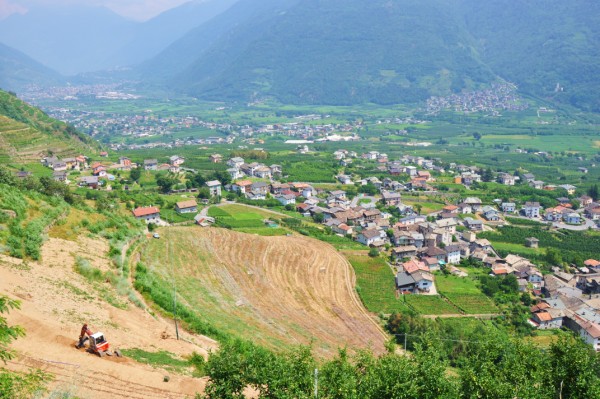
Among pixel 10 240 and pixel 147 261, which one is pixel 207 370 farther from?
pixel 147 261

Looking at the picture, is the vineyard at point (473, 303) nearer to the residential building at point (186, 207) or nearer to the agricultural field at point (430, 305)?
the agricultural field at point (430, 305)

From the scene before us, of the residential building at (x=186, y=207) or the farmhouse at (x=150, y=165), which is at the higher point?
the farmhouse at (x=150, y=165)

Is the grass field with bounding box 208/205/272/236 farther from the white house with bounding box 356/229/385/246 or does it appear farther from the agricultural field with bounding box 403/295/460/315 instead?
the agricultural field with bounding box 403/295/460/315

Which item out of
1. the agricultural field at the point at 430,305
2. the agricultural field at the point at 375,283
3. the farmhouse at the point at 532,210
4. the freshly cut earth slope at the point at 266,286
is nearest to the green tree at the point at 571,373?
the freshly cut earth slope at the point at 266,286

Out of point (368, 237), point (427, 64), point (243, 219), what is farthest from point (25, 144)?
point (427, 64)

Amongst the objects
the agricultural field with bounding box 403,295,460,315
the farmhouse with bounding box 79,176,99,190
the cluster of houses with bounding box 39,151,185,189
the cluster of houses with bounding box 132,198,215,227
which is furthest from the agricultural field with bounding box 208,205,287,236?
the agricultural field with bounding box 403,295,460,315
